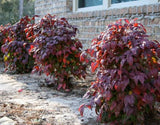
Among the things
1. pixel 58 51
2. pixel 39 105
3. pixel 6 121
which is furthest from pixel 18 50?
pixel 6 121

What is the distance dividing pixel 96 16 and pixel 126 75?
131 inches

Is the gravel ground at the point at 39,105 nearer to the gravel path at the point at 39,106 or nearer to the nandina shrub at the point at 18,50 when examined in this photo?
the gravel path at the point at 39,106

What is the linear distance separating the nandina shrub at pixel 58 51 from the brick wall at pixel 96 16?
124cm

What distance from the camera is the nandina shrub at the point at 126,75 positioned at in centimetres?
201

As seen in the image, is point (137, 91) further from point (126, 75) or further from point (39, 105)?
point (39, 105)

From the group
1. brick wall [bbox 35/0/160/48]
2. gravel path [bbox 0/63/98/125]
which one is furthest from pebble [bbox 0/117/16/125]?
brick wall [bbox 35/0/160/48]

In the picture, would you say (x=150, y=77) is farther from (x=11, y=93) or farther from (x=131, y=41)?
(x=11, y=93)

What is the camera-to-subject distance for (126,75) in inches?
80.3

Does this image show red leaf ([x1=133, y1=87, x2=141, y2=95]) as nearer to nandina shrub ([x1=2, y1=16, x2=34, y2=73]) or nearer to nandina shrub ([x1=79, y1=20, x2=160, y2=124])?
nandina shrub ([x1=79, y1=20, x2=160, y2=124])

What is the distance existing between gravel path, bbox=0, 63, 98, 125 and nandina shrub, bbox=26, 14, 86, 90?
298mm

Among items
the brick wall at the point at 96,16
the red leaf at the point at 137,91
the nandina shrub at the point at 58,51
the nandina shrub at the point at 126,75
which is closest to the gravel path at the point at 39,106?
the nandina shrub at the point at 58,51

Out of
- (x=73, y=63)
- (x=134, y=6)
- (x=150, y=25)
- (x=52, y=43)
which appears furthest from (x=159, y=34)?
(x=52, y=43)

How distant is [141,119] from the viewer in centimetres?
204

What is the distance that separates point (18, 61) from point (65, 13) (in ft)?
6.15
